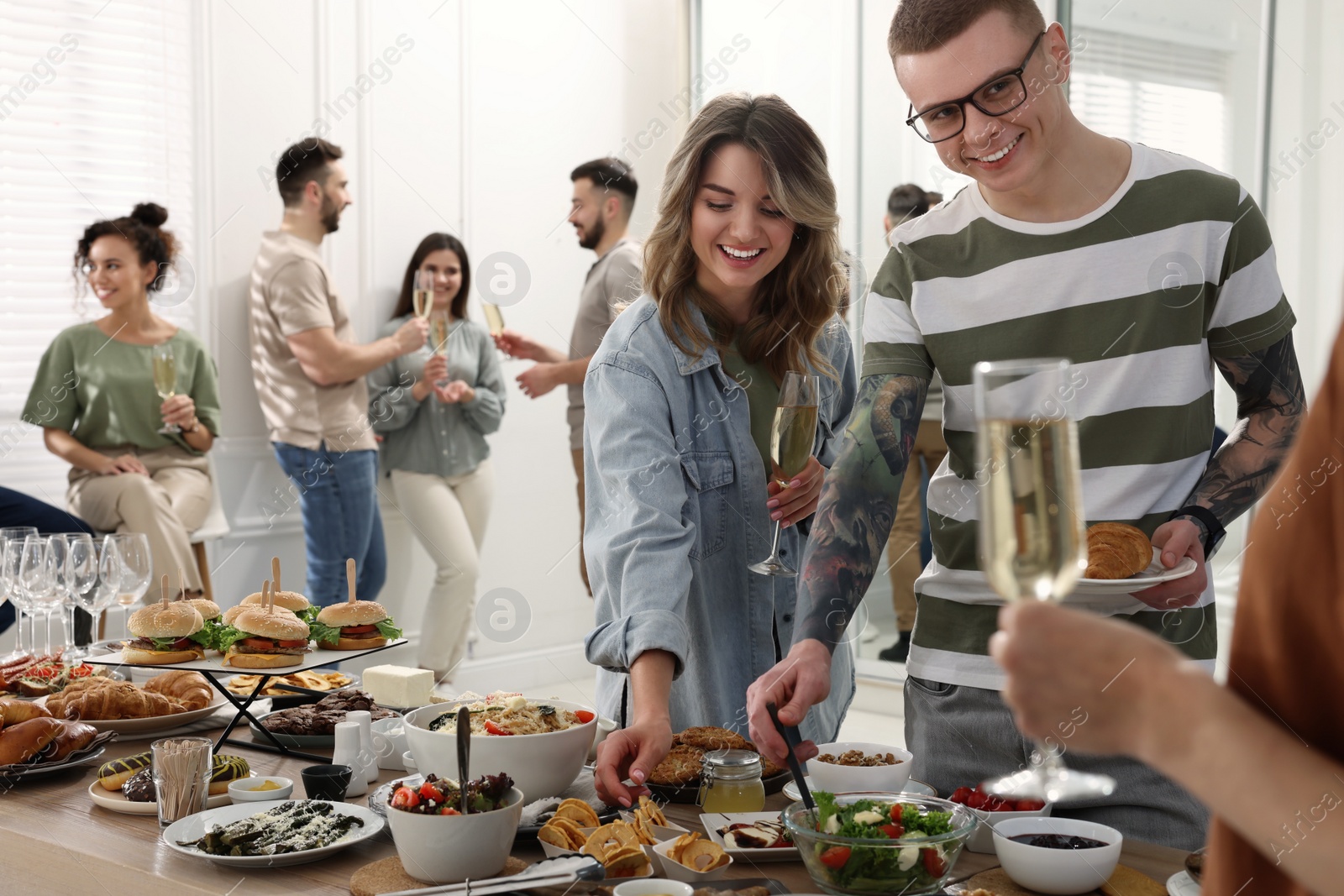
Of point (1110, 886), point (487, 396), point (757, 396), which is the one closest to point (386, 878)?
point (1110, 886)

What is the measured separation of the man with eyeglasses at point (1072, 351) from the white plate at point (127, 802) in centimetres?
83

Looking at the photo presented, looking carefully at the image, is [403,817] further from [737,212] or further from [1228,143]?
[1228,143]

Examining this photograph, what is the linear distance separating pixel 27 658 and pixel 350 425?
2.57 m

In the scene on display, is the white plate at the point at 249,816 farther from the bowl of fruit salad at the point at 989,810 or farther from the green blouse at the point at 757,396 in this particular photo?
the green blouse at the point at 757,396

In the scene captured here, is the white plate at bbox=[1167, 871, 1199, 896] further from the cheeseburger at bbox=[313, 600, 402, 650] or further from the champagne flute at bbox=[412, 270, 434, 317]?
the champagne flute at bbox=[412, 270, 434, 317]

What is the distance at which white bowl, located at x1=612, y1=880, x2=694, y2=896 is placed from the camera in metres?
1.17

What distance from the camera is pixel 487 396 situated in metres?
5.48

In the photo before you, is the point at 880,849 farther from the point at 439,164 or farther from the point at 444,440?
the point at 439,164

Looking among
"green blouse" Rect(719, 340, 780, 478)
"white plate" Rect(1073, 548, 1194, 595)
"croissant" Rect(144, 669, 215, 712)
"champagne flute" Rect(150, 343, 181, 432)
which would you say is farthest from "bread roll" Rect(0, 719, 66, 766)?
"champagne flute" Rect(150, 343, 181, 432)

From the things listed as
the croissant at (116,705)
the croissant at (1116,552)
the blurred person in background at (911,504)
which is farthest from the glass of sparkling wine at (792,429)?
the blurred person in background at (911,504)

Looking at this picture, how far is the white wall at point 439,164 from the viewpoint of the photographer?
16.8 ft

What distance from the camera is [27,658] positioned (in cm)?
240

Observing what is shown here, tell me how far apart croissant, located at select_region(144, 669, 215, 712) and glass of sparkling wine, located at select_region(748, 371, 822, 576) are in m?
1.02

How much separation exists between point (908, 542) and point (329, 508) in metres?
2.57
